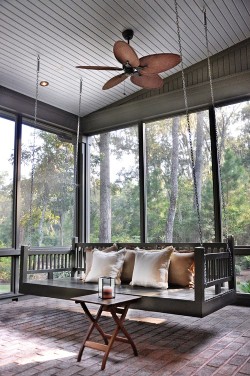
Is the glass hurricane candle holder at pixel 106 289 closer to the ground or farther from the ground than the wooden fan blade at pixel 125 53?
closer to the ground

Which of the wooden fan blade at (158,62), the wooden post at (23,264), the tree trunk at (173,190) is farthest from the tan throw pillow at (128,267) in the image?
the wooden fan blade at (158,62)

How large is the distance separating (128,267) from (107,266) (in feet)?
0.94

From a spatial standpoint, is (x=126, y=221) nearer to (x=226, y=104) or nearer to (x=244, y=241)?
(x=244, y=241)

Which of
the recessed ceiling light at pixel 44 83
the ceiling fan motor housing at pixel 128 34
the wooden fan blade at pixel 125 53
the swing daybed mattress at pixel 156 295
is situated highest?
the ceiling fan motor housing at pixel 128 34

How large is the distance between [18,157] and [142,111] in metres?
2.14

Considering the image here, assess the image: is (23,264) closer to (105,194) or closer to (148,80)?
(105,194)

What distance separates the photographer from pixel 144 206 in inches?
227

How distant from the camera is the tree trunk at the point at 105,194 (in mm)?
6227

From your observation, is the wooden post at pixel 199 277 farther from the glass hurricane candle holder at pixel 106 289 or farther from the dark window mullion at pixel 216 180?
the dark window mullion at pixel 216 180

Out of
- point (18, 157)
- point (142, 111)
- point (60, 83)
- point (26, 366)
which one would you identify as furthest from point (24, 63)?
point (26, 366)

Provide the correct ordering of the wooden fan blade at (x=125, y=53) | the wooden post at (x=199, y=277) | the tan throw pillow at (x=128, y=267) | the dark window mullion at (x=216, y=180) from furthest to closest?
the dark window mullion at (x=216, y=180) < the tan throw pillow at (x=128, y=267) < the wooden fan blade at (x=125, y=53) < the wooden post at (x=199, y=277)

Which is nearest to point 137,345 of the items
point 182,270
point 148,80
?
point 182,270

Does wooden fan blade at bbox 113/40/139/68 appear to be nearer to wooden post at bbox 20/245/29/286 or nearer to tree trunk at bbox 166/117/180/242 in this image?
tree trunk at bbox 166/117/180/242

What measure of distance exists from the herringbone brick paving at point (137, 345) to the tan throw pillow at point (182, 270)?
0.42 metres
